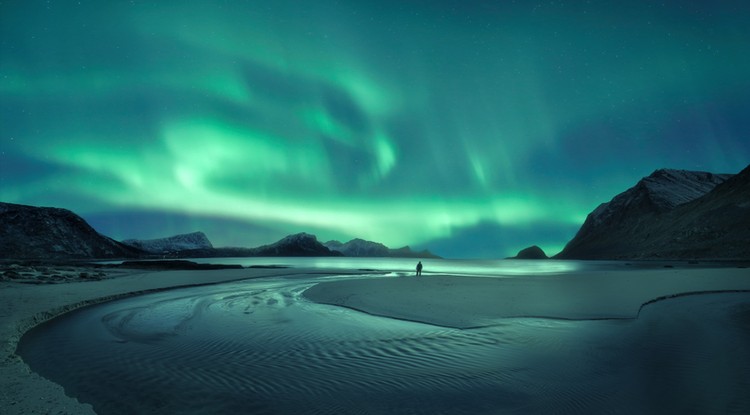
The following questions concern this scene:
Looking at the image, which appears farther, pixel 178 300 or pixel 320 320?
pixel 178 300

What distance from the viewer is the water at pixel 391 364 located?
24.7ft

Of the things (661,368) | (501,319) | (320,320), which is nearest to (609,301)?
(501,319)

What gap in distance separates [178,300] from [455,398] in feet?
79.4

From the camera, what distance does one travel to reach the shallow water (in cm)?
754

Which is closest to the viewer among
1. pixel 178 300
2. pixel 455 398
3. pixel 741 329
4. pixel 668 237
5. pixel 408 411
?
pixel 408 411

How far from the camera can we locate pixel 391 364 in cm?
1035

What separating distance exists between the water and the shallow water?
5cm

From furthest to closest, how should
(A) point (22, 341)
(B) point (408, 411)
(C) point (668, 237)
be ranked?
(C) point (668, 237) < (A) point (22, 341) < (B) point (408, 411)

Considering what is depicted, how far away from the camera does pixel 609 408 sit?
7.28 metres

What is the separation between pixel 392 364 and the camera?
10.3m

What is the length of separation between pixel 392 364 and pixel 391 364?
3cm

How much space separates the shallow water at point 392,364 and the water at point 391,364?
49 millimetres

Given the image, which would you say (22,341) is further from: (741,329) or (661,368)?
(741,329)

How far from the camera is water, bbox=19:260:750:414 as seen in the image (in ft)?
24.7
